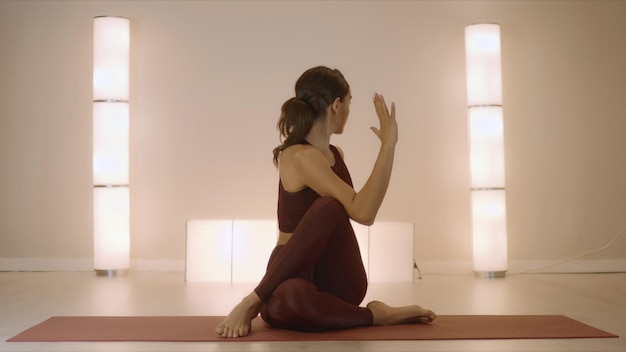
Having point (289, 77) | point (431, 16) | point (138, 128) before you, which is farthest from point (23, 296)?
point (431, 16)

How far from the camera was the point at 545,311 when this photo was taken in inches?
133

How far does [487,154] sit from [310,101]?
7.77 feet

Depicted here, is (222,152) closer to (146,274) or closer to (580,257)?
(146,274)

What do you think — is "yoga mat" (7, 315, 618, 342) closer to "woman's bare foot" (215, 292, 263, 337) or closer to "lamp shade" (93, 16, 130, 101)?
"woman's bare foot" (215, 292, 263, 337)

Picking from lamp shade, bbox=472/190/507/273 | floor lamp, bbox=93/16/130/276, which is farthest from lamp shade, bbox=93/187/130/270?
lamp shade, bbox=472/190/507/273

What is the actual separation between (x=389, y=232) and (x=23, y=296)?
1906 mm

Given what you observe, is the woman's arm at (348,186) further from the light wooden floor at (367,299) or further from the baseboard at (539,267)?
the baseboard at (539,267)

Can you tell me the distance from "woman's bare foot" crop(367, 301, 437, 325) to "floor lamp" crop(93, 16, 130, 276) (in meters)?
2.54

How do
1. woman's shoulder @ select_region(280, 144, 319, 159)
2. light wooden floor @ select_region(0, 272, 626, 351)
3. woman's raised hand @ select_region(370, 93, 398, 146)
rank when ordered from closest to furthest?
light wooden floor @ select_region(0, 272, 626, 351)
woman's raised hand @ select_region(370, 93, 398, 146)
woman's shoulder @ select_region(280, 144, 319, 159)

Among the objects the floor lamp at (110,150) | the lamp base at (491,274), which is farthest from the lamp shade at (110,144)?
the lamp base at (491,274)

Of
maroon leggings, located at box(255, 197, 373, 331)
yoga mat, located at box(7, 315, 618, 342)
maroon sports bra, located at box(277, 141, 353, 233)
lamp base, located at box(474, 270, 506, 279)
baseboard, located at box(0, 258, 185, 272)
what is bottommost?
lamp base, located at box(474, 270, 506, 279)

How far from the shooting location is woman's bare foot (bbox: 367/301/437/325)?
281 centimetres

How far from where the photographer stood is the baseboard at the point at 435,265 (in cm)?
533

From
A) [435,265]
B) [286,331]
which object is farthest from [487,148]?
[286,331]
